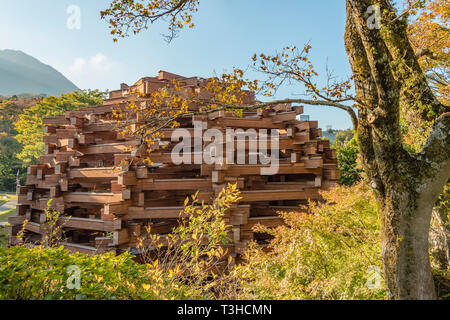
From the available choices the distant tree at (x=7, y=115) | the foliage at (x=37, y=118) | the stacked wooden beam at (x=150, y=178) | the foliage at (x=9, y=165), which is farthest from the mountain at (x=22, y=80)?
the stacked wooden beam at (x=150, y=178)

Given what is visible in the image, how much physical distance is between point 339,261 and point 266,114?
3970mm

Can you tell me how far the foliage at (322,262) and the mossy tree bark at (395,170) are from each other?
404 mm

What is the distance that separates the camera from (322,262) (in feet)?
9.40

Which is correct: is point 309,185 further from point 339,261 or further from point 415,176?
point 415,176

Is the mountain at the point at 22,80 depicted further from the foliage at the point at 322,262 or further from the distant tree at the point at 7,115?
the foliage at the point at 322,262

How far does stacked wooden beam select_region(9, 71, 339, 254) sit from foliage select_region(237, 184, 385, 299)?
140 centimetres

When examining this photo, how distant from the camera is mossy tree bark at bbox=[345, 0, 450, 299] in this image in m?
2.25

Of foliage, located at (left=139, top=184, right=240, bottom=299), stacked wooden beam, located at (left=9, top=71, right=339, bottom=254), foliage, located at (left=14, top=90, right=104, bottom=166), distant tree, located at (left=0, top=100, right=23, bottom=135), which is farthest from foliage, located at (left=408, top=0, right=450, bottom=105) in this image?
distant tree, located at (left=0, top=100, right=23, bottom=135)

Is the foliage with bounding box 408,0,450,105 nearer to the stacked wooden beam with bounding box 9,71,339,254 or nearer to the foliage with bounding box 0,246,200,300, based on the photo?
the stacked wooden beam with bounding box 9,71,339,254

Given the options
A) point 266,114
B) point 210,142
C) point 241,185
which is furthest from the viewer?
point 266,114

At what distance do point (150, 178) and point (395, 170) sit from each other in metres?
4.41

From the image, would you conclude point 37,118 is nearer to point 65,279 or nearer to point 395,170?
point 65,279
